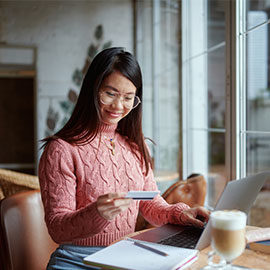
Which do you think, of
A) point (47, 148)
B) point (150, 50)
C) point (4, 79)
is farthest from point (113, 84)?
point (4, 79)

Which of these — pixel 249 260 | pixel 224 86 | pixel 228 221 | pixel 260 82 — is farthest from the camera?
pixel 260 82

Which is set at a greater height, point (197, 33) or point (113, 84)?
point (197, 33)

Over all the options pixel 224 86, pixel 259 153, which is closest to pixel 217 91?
pixel 259 153

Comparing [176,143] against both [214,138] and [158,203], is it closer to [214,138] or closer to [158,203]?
[158,203]

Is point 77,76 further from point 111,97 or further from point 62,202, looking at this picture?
point 62,202

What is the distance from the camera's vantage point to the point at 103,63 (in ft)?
4.45

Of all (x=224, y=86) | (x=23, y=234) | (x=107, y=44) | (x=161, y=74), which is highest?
(x=107, y=44)

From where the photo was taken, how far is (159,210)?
146cm

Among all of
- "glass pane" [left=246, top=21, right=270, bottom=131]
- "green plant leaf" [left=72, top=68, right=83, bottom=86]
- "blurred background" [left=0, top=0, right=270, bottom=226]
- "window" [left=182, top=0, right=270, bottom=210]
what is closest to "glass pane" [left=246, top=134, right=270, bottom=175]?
"glass pane" [left=246, top=21, right=270, bottom=131]

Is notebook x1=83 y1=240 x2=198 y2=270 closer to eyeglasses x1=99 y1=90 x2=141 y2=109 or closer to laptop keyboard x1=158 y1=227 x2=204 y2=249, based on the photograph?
laptop keyboard x1=158 y1=227 x2=204 y2=249

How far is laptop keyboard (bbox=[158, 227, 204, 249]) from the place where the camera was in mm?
1106

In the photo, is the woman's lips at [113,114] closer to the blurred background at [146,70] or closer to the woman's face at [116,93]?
the woman's face at [116,93]

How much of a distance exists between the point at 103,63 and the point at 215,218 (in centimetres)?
77

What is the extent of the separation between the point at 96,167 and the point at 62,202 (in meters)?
0.22
